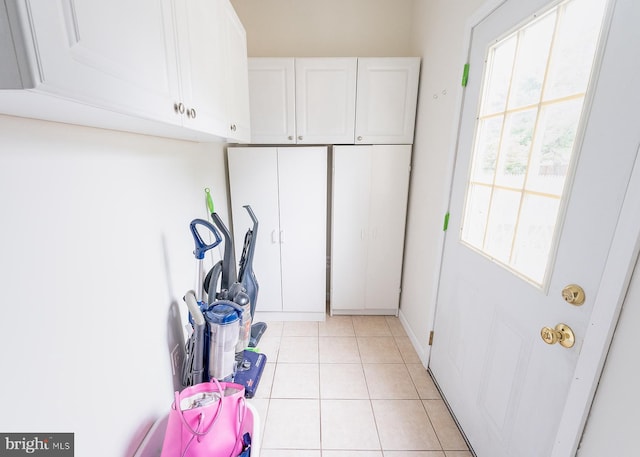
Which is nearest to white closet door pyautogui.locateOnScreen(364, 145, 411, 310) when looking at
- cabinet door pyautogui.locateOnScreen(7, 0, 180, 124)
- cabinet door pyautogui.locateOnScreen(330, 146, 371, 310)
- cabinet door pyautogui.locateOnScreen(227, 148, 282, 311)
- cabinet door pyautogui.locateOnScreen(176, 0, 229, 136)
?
cabinet door pyautogui.locateOnScreen(330, 146, 371, 310)

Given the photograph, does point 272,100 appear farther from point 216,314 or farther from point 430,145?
point 216,314

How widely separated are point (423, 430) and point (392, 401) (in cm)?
23

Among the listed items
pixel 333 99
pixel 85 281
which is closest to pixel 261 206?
pixel 333 99

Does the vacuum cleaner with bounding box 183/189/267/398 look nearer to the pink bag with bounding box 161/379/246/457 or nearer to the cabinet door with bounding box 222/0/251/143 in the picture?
the pink bag with bounding box 161/379/246/457

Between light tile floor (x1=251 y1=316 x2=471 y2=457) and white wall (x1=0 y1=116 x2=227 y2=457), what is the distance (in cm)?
72

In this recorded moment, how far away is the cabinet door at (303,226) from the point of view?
7.33 ft

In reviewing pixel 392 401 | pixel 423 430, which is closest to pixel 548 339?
pixel 423 430

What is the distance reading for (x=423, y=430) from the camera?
59.4 inches

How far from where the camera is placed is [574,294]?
830mm

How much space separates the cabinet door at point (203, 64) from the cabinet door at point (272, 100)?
83cm

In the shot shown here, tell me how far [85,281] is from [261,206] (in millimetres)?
1541

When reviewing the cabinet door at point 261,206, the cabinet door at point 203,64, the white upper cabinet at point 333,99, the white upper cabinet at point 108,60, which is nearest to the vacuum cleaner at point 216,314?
the cabinet door at point 261,206

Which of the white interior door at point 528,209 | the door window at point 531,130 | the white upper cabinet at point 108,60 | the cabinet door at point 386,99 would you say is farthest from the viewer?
the cabinet door at point 386,99

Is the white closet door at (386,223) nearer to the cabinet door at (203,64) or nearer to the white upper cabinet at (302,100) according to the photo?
the white upper cabinet at (302,100)
